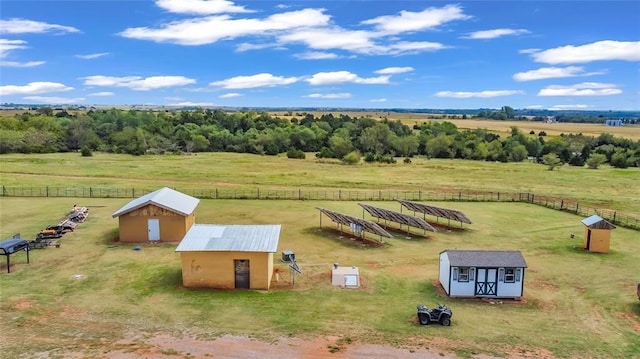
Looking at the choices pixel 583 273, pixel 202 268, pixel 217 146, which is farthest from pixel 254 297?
pixel 217 146

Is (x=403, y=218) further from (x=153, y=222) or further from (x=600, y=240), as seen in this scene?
(x=153, y=222)

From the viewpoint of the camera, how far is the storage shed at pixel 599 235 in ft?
94.9

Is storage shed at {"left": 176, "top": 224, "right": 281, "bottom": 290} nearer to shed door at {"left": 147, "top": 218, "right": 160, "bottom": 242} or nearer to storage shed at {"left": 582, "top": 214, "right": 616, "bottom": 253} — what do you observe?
shed door at {"left": 147, "top": 218, "right": 160, "bottom": 242}

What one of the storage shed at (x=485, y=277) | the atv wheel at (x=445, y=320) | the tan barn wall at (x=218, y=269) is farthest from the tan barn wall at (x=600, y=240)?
the tan barn wall at (x=218, y=269)

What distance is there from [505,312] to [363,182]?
40.8 meters

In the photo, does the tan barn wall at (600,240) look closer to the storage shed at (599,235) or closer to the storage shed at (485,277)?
the storage shed at (599,235)

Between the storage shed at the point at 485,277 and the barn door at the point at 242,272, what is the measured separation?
8.98 meters

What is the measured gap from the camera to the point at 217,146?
344 ft

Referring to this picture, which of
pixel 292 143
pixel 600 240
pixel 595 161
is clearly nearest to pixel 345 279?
pixel 600 240

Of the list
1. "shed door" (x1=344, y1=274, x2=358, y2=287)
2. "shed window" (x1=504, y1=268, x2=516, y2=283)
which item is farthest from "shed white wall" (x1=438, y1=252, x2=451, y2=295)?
"shed door" (x1=344, y1=274, x2=358, y2=287)

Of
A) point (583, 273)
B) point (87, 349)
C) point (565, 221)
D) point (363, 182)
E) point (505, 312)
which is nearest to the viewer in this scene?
point (87, 349)

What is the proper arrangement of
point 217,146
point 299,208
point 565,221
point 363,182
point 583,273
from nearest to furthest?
1. point 583,273
2. point 565,221
3. point 299,208
4. point 363,182
5. point 217,146

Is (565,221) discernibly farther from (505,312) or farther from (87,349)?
(87,349)

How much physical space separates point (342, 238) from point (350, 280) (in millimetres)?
9270
